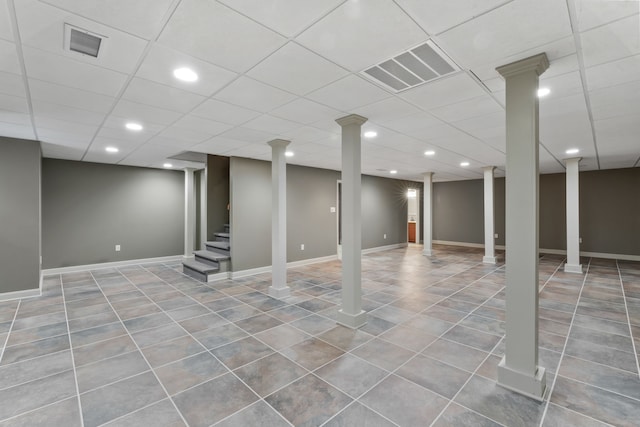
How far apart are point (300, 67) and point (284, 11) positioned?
0.66m

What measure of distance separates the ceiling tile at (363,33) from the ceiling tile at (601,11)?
34.0 inches

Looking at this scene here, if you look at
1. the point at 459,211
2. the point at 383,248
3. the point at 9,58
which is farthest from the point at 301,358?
the point at 459,211

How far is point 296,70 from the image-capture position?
7.95 ft

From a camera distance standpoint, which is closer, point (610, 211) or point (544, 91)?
point (544, 91)

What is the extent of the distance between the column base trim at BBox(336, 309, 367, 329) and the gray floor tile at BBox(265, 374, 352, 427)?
3.81 feet

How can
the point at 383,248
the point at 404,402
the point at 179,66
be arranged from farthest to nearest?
the point at 383,248, the point at 179,66, the point at 404,402

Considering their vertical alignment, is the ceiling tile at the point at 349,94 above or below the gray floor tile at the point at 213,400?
above

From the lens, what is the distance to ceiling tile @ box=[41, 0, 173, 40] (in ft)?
5.38

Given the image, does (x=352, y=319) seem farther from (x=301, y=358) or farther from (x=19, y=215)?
(x=19, y=215)

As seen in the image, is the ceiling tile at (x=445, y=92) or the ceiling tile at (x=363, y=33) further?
the ceiling tile at (x=445, y=92)

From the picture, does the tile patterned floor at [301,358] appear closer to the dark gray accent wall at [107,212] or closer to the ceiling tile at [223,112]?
the dark gray accent wall at [107,212]

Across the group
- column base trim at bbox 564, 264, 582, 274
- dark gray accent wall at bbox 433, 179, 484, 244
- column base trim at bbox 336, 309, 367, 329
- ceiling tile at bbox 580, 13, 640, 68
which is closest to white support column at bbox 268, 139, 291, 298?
column base trim at bbox 336, 309, 367, 329

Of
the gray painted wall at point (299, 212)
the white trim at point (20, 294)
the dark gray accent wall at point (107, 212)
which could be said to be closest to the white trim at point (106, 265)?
the dark gray accent wall at point (107, 212)

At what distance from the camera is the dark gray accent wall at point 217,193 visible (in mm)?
6824
